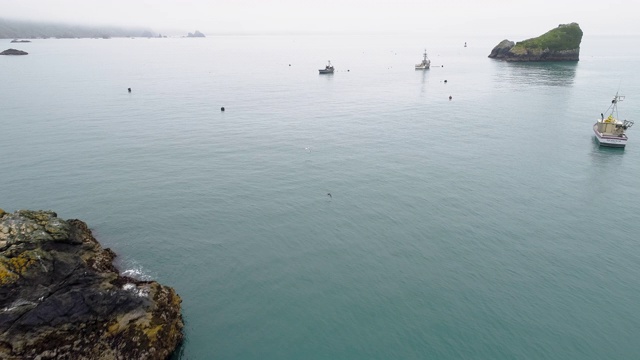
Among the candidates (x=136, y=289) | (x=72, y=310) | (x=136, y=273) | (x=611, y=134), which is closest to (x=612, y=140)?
(x=611, y=134)

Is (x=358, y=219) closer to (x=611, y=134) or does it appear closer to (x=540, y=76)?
(x=611, y=134)

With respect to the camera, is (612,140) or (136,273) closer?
(136,273)

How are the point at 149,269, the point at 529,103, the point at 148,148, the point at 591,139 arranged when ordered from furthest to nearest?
the point at 529,103 → the point at 591,139 → the point at 148,148 → the point at 149,269

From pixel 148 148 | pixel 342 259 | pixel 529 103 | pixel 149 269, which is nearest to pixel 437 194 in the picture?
pixel 342 259

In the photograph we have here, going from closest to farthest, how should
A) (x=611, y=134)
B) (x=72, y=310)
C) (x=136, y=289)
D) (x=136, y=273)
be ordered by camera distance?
(x=72, y=310) < (x=136, y=289) < (x=136, y=273) < (x=611, y=134)

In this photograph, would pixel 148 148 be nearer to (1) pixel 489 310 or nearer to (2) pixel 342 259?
(2) pixel 342 259

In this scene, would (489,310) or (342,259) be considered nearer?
(489,310)

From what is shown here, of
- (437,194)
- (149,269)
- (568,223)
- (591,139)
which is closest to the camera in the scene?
(149,269)

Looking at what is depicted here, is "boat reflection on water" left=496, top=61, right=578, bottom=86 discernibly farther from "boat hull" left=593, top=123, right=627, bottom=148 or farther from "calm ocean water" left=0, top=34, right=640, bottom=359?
"boat hull" left=593, top=123, right=627, bottom=148
